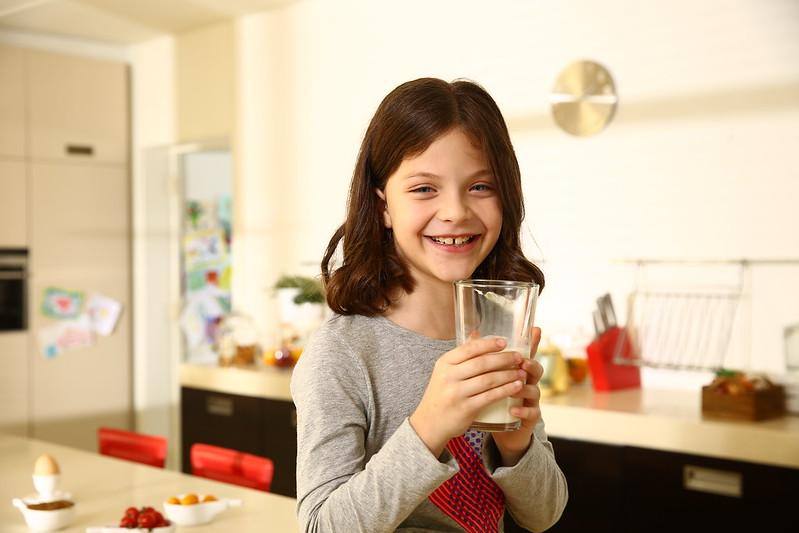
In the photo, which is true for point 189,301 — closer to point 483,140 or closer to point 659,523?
point 659,523

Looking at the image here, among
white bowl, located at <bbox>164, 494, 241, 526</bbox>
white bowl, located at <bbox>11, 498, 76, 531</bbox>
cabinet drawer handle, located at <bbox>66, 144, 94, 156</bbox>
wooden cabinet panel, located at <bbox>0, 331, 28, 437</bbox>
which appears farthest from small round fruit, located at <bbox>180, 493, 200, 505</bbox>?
cabinet drawer handle, located at <bbox>66, 144, 94, 156</bbox>

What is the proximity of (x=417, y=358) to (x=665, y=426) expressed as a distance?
1.58m

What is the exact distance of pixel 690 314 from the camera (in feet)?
10.2

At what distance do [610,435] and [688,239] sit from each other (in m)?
0.79

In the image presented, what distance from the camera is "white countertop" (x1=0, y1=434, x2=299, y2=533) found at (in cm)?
203

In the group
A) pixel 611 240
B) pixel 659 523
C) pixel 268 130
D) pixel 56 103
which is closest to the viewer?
pixel 659 523

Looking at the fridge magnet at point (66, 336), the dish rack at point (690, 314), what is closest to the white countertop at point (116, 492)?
the dish rack at point (690, 314)

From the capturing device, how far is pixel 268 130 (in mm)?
4484

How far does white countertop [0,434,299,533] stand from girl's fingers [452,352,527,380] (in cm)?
112

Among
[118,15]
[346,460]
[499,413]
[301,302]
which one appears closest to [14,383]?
[301,302]

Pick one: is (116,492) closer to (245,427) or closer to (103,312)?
(245,427)

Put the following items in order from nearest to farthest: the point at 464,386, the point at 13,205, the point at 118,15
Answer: the point at 464,386 < the point at 118,15 < the point at 13,205

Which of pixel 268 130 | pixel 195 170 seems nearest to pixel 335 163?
pixel 268 130

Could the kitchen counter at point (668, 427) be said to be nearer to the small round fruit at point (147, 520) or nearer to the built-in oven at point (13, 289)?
the small round fruit at point (147, 520)
